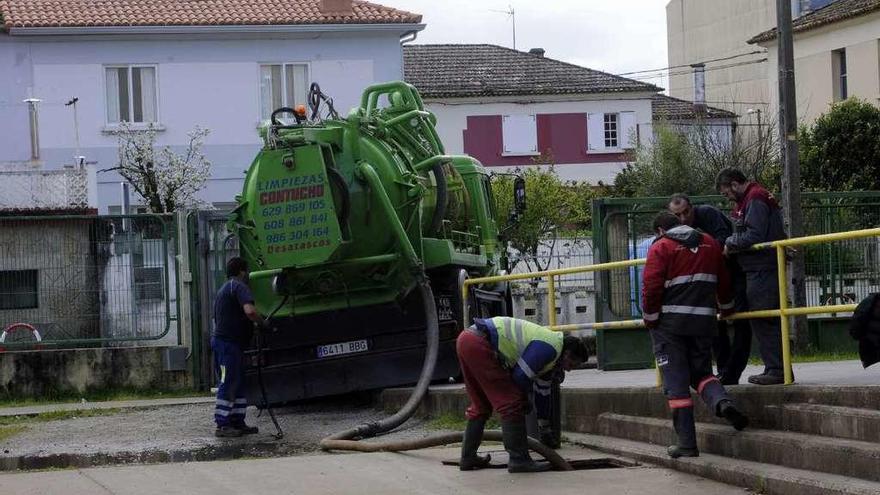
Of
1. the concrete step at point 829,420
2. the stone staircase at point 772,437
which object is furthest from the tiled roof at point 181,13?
the concrete step at point 829,420

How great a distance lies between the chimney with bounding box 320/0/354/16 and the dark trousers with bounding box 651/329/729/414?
26.3m

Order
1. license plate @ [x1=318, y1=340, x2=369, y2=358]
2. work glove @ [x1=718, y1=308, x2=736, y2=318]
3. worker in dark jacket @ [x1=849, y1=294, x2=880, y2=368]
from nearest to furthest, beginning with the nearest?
worker in dark jacket @ [x1=849, y1=294, x2=880, y2=368], work glove @ [x1=718, y1=308, x2=736, y2=318], license plate @ [x1=318, y1=340, x2=369, y2=358]

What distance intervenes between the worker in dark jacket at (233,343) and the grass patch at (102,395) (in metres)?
4.44

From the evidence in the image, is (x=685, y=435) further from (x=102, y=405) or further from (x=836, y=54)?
(x=836, y=54)

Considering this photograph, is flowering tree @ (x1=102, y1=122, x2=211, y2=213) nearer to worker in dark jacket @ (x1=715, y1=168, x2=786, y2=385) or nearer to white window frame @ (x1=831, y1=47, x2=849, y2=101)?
white window frame @ (x1=831, y1=47, x2=849, y2=101)

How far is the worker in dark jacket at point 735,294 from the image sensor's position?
10.3m

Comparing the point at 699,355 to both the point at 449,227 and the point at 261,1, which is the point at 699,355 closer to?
the point at 449,227

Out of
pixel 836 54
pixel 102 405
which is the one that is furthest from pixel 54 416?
pixel 836 54

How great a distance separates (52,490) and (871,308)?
536 centimetres

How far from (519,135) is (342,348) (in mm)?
33640

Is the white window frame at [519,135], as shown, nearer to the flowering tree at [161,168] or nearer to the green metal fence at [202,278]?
the flowering tree at [161,168]

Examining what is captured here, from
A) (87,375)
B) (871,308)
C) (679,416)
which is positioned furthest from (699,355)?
(87,375)

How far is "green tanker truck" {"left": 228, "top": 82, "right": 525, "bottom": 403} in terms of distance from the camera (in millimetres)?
14109

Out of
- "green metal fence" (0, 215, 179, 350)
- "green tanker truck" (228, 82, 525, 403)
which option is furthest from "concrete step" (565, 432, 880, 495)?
"green metal fence" (0, 215, 179, 350)
